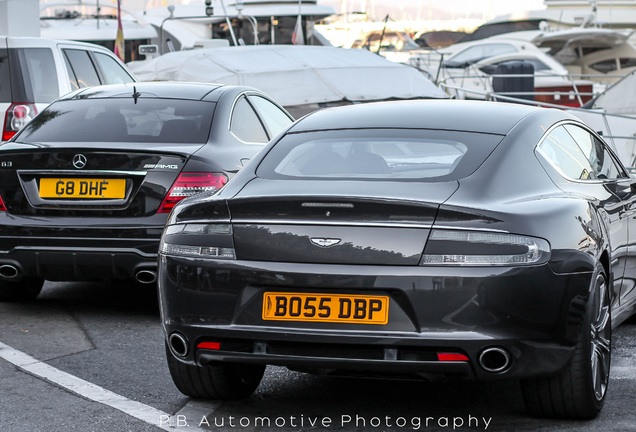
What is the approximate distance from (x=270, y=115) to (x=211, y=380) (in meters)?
4.43

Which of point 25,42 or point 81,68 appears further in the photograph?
point 81,68

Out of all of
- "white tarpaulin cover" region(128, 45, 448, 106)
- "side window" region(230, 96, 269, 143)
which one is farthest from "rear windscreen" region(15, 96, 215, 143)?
"white tarpaulin cover" region(128, 45, 448, 106)

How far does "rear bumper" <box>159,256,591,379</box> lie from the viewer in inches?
210

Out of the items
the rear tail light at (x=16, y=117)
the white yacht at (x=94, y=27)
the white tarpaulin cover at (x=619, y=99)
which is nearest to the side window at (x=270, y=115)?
the rear tail light at (x=16, y=117)

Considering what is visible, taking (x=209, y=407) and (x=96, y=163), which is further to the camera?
(x=96, y=163)

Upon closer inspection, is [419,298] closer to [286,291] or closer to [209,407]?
[286,291]

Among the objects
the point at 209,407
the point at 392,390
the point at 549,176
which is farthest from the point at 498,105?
the point at 209,407

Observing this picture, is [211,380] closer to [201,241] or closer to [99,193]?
[201,241]

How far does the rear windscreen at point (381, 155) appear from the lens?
6031mm

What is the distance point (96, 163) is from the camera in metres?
8.33

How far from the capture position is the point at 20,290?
935 cm

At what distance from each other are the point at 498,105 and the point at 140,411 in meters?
2.25

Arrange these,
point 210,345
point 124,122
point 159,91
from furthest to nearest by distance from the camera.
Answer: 1. point 159,91
2. point 124,122
3. point 210,345

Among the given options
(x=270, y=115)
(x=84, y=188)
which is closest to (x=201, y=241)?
(x=84, y=188)
